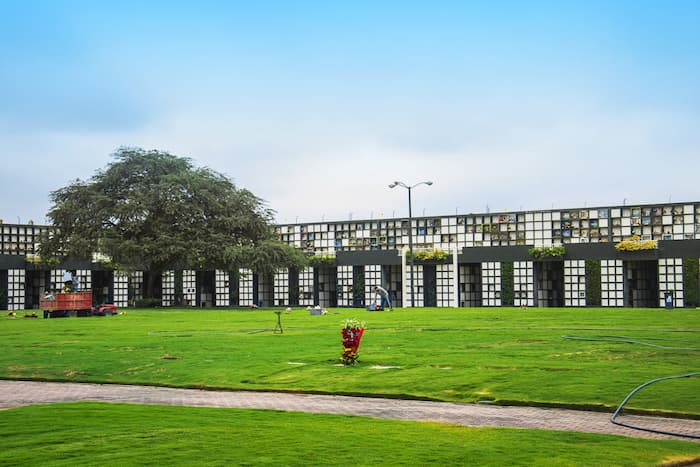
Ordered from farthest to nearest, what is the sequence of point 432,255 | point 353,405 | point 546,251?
point 432,255
point 546,251
point 353,405

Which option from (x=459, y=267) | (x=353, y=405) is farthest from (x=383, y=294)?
(x=353, y=405)

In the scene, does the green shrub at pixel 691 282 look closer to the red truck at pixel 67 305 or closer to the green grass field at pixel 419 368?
the green grass field at pixel 419 368

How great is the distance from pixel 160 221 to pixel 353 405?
49.1 meters

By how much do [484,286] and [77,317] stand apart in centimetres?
3378

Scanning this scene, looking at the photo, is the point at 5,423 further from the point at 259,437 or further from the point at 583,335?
the point at 583,335

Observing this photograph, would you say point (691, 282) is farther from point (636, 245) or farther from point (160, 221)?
point (160, 221)

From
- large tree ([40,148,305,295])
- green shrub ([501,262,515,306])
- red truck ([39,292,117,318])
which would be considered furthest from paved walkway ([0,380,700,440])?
green shrub ([501,262,515,306])

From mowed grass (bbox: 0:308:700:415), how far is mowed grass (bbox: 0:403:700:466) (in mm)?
3196

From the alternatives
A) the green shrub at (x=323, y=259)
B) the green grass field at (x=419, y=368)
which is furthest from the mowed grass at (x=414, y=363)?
the green shrub at (x=323, y=259)

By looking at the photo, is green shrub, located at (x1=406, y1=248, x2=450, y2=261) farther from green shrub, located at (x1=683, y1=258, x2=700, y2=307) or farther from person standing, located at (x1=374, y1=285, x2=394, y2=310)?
green shrub, located at (x1=683, y1=258, x2=700, y2=307)

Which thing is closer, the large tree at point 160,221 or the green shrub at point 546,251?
the large tree at point 160,221

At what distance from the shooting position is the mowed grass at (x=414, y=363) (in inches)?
556

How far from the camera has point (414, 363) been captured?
18094mm

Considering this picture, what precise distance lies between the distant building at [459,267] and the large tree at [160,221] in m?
3.66
